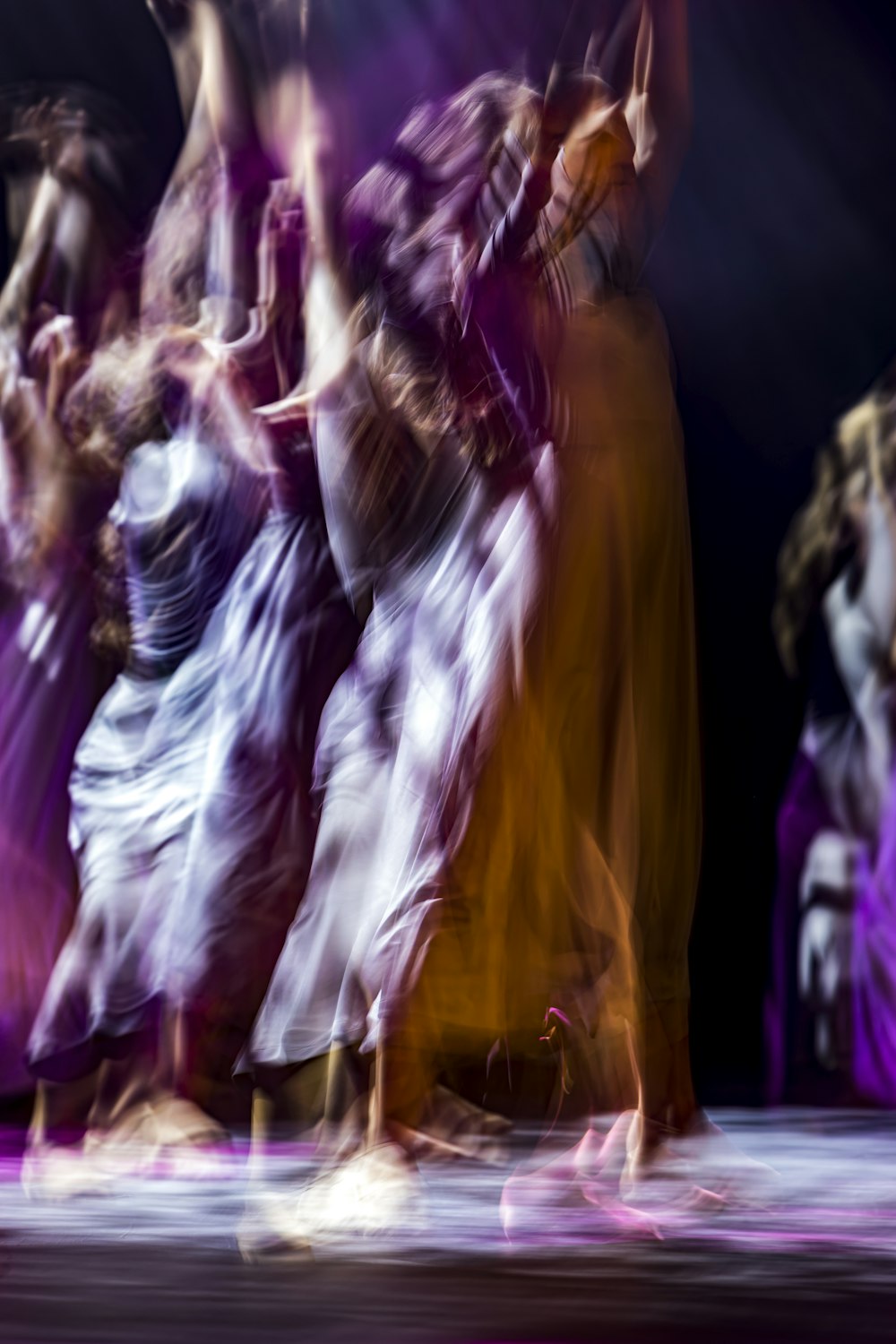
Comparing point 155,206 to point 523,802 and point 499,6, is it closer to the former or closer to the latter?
point 499,6

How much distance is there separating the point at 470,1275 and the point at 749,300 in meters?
2.16

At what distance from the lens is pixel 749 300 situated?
145 inches

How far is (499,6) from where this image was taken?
3775 mm

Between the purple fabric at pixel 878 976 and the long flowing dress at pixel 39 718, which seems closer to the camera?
the purple fabric at pixel 878 976

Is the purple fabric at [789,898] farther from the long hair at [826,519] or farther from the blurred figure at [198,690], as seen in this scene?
the blurred figure at [198,690]

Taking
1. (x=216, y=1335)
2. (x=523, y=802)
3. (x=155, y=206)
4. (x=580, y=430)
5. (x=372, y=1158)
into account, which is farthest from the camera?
(x=155, y=206)

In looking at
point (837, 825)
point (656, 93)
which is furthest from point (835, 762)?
point (656, 93)

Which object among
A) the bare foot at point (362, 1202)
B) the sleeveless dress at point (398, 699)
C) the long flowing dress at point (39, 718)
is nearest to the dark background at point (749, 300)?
the sleeveless dress at point (398, 699)

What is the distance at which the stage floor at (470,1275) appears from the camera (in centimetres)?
193

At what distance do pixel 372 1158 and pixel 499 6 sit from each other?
245 centimetres

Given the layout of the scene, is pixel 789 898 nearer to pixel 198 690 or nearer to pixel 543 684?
pixel 198 690

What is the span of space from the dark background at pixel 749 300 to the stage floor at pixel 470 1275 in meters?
1.00

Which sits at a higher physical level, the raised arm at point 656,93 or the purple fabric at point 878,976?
the raised arm at point 656,93

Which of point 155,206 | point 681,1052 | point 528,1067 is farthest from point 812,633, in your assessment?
point 155,206
